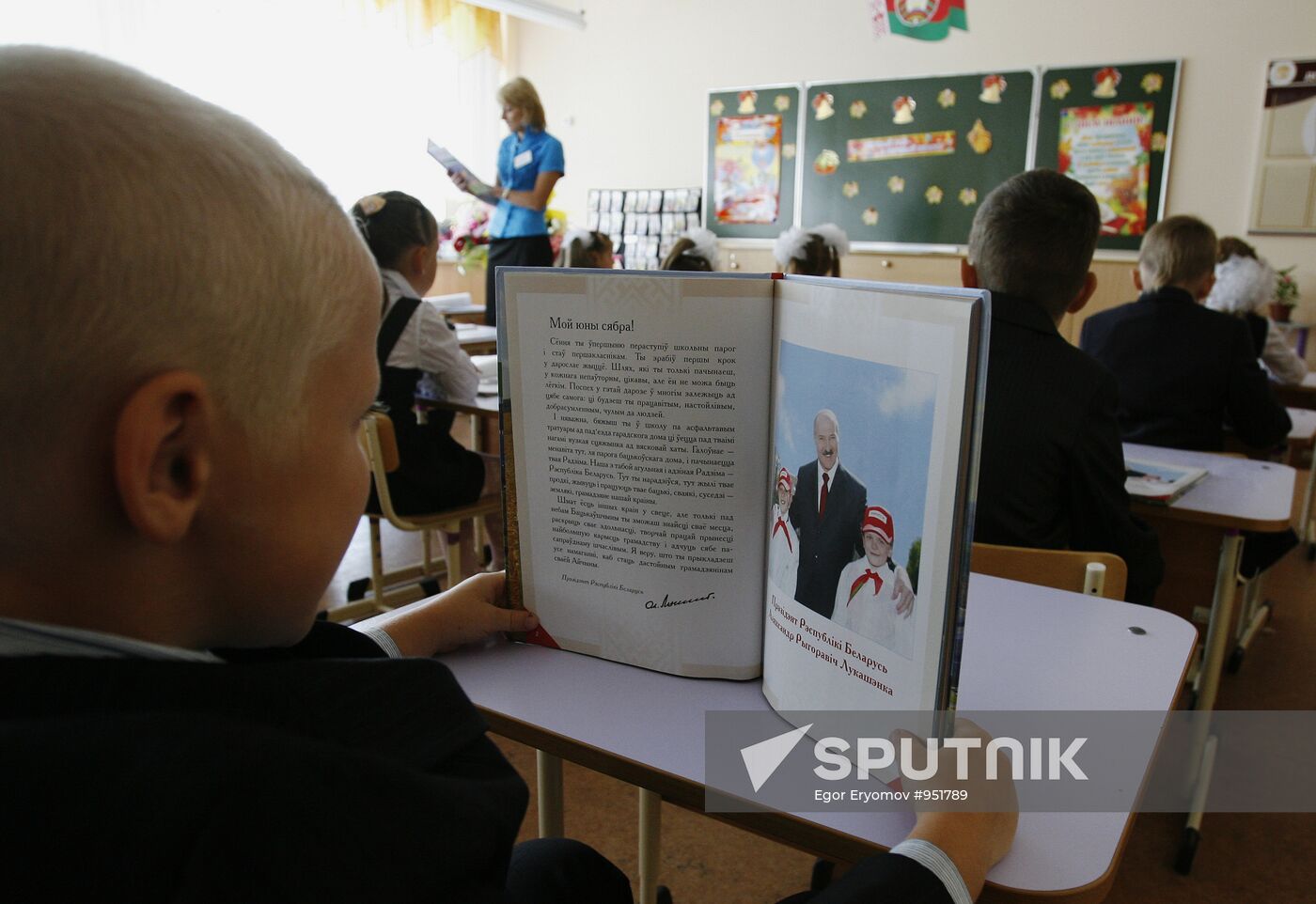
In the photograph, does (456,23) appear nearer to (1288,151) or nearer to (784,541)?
(1288,151)

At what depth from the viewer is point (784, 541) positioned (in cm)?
74

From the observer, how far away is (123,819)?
1.11 ft

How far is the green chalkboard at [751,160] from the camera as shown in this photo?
19.9 feet

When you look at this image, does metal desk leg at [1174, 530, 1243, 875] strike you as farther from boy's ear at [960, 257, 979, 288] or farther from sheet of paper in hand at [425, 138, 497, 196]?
sheet of paper in hand at [425, 138, 497, 196]

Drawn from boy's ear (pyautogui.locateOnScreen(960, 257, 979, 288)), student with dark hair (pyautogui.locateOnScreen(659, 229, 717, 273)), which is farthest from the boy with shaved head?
student with dark hair (pyautogui.locateOnScreen(659, 229, 717, 273))

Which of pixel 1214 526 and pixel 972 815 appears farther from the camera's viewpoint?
pixel 1214 526

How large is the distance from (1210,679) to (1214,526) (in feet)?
1.00

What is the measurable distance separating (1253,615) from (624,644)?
96.0 inches

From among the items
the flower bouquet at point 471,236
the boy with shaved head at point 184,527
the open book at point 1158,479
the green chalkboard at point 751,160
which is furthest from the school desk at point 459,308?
the boy with shaved head at point 184,527

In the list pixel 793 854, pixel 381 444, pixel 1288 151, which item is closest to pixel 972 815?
pixel 793 854

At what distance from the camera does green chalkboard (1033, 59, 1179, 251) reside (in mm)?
4867

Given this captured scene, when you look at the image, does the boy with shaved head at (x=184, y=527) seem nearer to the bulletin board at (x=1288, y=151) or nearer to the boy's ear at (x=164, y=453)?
the boy's ear at (x=164, y=453)

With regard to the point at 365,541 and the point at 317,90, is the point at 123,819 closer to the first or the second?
the point at 365,541

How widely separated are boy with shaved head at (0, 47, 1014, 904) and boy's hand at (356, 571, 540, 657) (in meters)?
0.37
